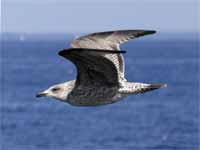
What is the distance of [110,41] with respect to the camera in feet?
35.7

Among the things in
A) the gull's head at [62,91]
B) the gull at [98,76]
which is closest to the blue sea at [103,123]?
the gull's head at [62,91]

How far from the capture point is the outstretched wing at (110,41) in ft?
35.1

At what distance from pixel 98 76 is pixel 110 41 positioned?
692 millimetres

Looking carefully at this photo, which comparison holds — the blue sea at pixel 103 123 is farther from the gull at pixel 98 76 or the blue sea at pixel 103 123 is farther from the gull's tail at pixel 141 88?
the gull's tail at pixel 141 88

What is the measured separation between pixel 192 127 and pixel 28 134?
5.37 metres

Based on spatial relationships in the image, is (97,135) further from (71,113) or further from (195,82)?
(195,82)

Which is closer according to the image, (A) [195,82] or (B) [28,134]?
(B) [28,134]

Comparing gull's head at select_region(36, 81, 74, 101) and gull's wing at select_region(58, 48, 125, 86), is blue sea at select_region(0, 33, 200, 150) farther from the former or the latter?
gull's wing at select_region(58, 48, 125, 86)

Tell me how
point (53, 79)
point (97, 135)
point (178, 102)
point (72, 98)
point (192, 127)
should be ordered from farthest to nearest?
point (53, 79) < point (178, 102) < point (192, 127) < point (97, 135) < point (72, 98)

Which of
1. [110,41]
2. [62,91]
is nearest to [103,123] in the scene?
[110,41]

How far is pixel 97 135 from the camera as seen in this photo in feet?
88.0

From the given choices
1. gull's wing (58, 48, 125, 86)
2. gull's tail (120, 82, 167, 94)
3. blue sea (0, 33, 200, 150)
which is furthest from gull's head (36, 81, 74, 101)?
blue sea (0, 33, 200, 150)

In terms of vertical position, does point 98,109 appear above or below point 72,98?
below

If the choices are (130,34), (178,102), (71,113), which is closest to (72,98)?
(130,34)
